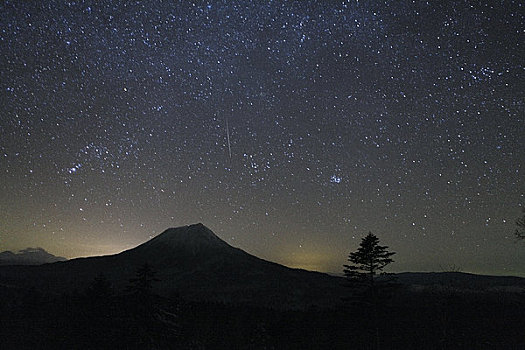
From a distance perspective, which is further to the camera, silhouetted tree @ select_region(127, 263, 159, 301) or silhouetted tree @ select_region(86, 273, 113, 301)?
silhouetted tree @ select_region(86, 273, 113, 301)

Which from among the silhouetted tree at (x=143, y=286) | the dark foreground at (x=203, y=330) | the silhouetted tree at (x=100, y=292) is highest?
the silhouetted tree at (x=143, y=286)

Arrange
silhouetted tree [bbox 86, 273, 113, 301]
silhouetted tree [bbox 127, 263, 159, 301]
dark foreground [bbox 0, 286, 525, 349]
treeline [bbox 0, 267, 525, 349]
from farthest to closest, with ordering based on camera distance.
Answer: silhouetted tree [bbox 86, 273, 113, 301] → dark foreground [bbox 0, 286, 525, 349] → treeline [bbox 0, 267, 525, 349] → silhouetted tree [bbox 127, 263, 159, 301]

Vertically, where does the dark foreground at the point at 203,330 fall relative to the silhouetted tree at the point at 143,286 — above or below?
below

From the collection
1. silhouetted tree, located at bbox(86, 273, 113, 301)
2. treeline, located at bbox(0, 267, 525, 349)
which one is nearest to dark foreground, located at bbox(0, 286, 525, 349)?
treeline, located at bbox(0, 267, 525, 349)

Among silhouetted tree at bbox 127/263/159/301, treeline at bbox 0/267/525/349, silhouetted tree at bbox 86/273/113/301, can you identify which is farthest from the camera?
silhouetted tree at bbox 86/273/113/301

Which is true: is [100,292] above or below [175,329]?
above

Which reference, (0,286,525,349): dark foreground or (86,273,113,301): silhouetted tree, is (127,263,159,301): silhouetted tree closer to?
(0,286,525,349): dark foreground

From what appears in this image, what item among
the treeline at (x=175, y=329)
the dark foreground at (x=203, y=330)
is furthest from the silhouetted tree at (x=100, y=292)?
the dark foreground at (x=203, y=330)

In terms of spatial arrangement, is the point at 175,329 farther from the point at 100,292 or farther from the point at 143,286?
the point at 100,292

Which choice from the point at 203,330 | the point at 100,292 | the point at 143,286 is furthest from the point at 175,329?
the point at 203,330

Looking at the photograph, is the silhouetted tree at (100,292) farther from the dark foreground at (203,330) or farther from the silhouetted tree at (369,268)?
the silhouetted tree at (369,268)

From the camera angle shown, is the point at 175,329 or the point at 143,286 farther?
the point at 175,329

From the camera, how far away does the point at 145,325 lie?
66.6 feet

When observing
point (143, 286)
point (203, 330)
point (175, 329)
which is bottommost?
point (203, 330)
